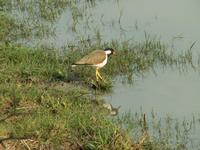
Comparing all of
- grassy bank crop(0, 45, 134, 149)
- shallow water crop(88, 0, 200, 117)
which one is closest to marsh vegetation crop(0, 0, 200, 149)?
grassy bank crop(0, 45, 134, 149)

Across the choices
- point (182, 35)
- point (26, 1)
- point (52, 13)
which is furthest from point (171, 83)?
point (26, 1)

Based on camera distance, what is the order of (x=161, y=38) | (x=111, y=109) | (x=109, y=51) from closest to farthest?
(x=111, y=109)
(x=109, y=51)
(x=161, y=38)

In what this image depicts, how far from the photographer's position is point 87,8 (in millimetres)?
13938

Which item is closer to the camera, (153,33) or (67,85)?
(67,85)

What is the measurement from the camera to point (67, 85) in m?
9.21

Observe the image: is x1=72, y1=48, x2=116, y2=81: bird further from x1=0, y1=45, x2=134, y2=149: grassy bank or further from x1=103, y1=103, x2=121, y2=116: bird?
x1=103, y1=103, x2=121, y2=116: bird

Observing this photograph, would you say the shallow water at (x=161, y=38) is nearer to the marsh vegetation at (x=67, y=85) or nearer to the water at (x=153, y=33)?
the water at (x=153, y=33)

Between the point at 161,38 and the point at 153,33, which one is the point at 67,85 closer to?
the point at 161,38

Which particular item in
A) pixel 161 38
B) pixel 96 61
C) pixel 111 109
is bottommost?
pixel 111 109

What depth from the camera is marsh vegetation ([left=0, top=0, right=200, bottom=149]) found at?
21.9ft

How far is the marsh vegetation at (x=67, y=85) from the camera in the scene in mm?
6664

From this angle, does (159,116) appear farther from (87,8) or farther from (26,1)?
(26,1)

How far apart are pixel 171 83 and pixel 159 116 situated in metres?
1.43

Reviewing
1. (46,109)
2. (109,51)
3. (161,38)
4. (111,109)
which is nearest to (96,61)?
(109,51)
